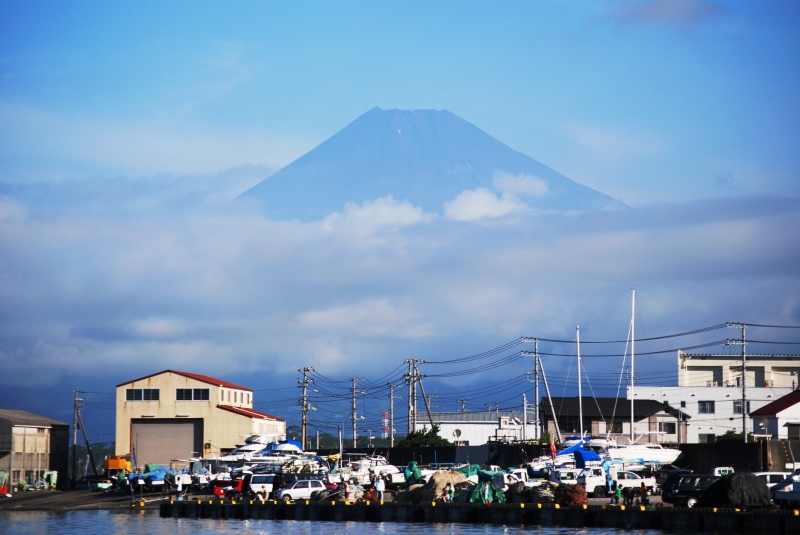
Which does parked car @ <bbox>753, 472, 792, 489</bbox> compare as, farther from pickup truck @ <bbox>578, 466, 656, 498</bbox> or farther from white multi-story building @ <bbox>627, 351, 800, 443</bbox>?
white multi-story building @ <bbox>627, 351, 800, 443</bbox>

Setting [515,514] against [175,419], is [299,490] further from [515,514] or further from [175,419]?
[175,419]

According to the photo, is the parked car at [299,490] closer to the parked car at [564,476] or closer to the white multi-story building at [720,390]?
the parked car at [564,476]

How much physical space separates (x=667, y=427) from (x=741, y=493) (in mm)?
53031

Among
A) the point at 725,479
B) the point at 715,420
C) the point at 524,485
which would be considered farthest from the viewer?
the point at 715,420

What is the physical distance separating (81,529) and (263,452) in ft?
62.4

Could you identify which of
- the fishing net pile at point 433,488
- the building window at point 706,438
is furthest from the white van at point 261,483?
the building window at point 706,438

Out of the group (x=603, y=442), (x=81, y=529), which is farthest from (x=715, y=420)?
(x=81, y=529)

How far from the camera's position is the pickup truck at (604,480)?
2189 inches

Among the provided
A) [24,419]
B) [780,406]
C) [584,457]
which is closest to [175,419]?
[24,419]

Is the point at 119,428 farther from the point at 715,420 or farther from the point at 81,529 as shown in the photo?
the point at 715,420

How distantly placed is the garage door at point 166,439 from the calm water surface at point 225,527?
29.3 m

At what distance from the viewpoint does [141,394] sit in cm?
9281

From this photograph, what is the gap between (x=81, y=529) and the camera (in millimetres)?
53219

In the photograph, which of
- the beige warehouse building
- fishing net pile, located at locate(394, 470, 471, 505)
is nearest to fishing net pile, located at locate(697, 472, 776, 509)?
fishing net pile, located at locate(394, 470, 471, 505)
